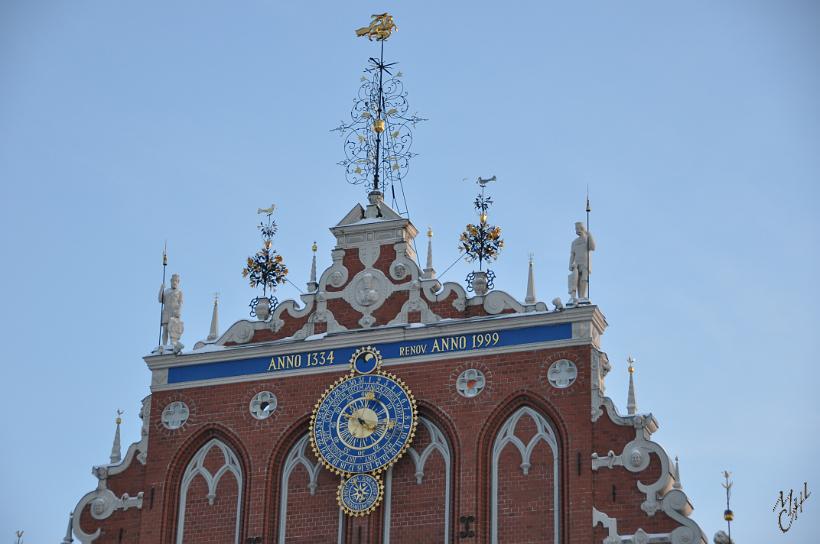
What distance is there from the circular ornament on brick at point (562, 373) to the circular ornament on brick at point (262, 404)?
565 centimetres

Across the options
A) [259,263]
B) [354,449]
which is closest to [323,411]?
[354,449]

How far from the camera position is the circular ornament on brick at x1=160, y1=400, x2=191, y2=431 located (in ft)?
141

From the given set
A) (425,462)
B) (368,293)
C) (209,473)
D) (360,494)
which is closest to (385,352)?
(368,293)

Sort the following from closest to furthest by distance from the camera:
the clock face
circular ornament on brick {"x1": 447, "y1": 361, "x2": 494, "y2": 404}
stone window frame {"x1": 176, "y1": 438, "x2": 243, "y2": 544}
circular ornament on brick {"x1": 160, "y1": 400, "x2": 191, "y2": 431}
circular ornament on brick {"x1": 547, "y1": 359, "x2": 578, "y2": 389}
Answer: circular ornament on brick {"x1": 547, "y1": 359, "x2": 578, "y2": 389}
circular ornament on brick {"x1": 447, "y1": 361, "x2": 494, "y2": 404}
the clock face
stone window frame {"x1": 176, "y1": 438, "x2": 243, "y2": 544}
circular ornament on brick {"x1": 160, "y1": 400, "x2": 191, "y2": 431}

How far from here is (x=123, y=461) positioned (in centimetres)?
4306

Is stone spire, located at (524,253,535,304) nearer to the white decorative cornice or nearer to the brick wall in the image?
the brick wall

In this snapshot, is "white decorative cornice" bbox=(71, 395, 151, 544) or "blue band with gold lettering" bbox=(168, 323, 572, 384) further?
"white decorative cornice" bbox=(71, 395, 151, 544)

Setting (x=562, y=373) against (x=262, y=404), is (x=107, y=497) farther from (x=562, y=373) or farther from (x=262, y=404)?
(x=562, y=373)

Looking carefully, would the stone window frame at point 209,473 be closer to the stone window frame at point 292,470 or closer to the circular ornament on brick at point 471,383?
the stone window frame at point 292,470

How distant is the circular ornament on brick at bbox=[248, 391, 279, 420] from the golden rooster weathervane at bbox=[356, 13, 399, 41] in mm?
8295

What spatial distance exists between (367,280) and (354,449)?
353cm

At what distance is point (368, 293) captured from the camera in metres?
42.5

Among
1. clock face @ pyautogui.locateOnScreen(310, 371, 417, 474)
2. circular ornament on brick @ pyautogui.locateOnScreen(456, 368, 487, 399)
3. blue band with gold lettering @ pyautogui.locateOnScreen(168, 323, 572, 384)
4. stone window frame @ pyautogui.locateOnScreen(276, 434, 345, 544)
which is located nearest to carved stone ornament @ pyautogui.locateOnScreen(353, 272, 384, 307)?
blue band with gold lettering @ pyautogui.locateOnScreen(168, 323, 572, 384)

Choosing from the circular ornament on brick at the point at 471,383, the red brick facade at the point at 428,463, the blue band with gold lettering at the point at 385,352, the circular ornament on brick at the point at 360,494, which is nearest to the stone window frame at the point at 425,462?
the red brick facade at the point at 428,463
